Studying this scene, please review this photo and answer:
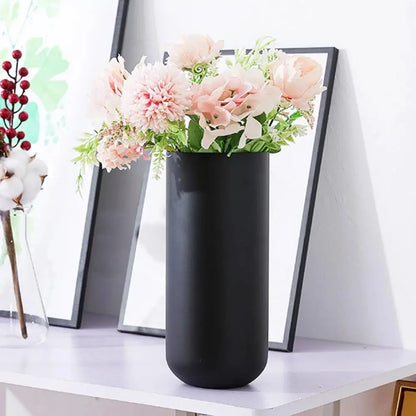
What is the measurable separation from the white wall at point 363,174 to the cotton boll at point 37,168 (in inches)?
16.6

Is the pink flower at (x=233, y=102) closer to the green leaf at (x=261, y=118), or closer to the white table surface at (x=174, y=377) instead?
the green leaf at (x=261, y=118)

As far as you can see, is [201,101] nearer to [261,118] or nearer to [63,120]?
[261,118]

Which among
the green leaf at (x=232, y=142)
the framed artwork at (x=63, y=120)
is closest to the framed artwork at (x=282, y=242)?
the framed artwork at (x=63, y=120)

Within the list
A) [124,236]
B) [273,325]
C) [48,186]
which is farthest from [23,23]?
[273,325]

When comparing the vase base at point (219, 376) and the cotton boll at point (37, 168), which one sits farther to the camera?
the cotton boll at point (37, 168)

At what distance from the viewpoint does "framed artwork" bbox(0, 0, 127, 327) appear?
5.61 feet

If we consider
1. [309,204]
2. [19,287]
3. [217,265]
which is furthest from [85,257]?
[217,265]

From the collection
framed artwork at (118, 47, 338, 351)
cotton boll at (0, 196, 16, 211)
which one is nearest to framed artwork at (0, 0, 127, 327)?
framed artwork at (118, 47, 338, 351)

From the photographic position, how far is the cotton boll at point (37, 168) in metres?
1.52

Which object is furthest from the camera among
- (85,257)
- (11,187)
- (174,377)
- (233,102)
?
(85,257)

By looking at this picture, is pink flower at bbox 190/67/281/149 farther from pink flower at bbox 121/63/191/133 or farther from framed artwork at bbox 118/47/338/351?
framed artwork at bbox 118/47/338/351

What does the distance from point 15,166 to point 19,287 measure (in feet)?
0.64

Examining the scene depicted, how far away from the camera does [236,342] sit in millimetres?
1247

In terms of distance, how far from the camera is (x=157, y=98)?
3.86 ft
